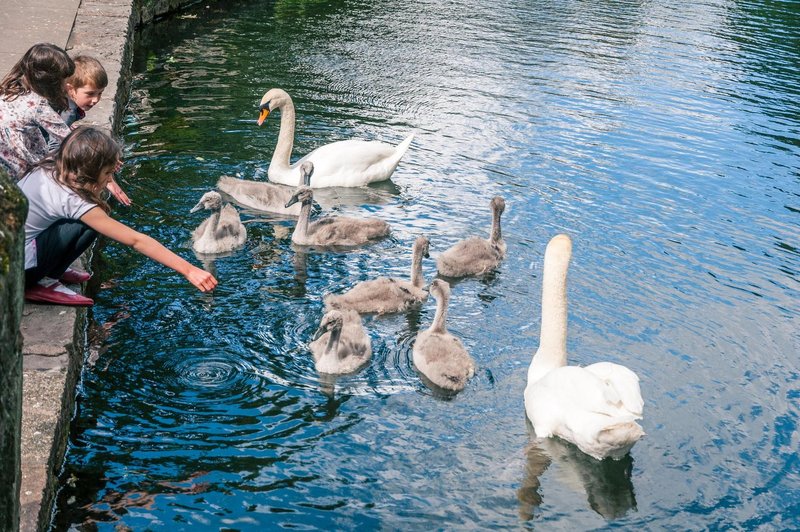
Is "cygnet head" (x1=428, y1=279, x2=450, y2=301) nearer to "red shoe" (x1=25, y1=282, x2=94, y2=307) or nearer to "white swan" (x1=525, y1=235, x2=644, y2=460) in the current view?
"white swan" (x1=525, y1=235, x2=644, y2=460)

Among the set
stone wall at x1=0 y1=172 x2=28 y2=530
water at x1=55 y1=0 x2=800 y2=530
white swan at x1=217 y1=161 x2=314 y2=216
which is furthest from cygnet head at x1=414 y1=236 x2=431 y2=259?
stone wall at x1=0 y1=172 x2=28 y2=530

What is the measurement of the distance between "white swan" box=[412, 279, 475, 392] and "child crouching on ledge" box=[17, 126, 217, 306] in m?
1.72

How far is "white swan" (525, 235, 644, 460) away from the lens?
5.68 metres

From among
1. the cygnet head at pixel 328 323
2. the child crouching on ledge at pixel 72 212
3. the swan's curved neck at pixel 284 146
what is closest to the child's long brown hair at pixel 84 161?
the child crouching on ledge at pixel 72 212

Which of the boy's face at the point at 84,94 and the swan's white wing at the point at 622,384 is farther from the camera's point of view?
the boy's face at the point at 84,94

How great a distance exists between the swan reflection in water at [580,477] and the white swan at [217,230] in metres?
3.83

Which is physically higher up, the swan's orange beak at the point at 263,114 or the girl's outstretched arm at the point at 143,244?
the girl's outstretched arm at the point at 143,244

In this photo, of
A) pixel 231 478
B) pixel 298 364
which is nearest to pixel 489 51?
pixel 298 364

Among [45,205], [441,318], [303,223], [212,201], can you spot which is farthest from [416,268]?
[45,205]

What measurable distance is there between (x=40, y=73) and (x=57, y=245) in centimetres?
155

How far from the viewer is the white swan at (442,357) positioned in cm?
659

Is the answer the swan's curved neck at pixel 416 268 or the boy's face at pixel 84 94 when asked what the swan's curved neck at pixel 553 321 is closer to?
the swan's curved neck at pixel 416 268

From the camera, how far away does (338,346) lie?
6.71 m

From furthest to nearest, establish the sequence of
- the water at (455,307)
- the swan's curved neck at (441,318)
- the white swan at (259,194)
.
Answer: the white swan at (259,194), the swan's curved neck at (441,318), the water at (455,307)
